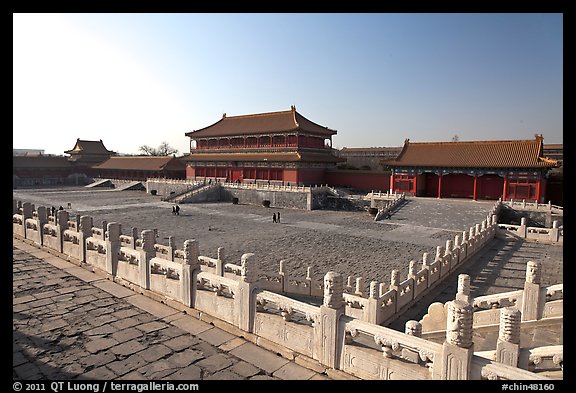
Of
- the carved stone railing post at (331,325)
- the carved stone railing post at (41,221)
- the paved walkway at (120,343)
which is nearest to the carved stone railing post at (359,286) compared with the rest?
the paved walkway at (120,343)

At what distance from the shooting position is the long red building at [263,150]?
39.4 meters

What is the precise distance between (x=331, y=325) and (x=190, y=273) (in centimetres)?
363

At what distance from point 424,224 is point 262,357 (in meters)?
20.9

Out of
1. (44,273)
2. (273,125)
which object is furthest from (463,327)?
(273,125)

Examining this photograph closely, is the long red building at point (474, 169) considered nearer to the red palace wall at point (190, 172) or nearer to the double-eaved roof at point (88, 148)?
the red palace wall at point (190, 172)

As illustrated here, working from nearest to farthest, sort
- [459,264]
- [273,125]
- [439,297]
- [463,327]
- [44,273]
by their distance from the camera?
1. [463,327]
2. [44,273]
3. [439,297]
4. [459,264]
5. [273,125]

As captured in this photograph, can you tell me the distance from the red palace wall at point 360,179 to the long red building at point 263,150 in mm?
1299

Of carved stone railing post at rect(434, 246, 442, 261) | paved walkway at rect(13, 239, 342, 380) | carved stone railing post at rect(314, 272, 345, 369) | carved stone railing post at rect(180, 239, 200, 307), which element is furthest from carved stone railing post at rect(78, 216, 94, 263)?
carved stone railing post at rect(434, 246, 442, 261)

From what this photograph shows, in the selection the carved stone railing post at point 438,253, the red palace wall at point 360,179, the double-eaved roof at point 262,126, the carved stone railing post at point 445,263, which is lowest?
the carved stone railing post at point 445,263

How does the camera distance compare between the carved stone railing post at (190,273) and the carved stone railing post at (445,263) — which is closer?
the carved stone railing post at (190,273)

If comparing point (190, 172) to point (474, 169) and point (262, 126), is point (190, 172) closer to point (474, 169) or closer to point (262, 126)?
point (262, 126)
